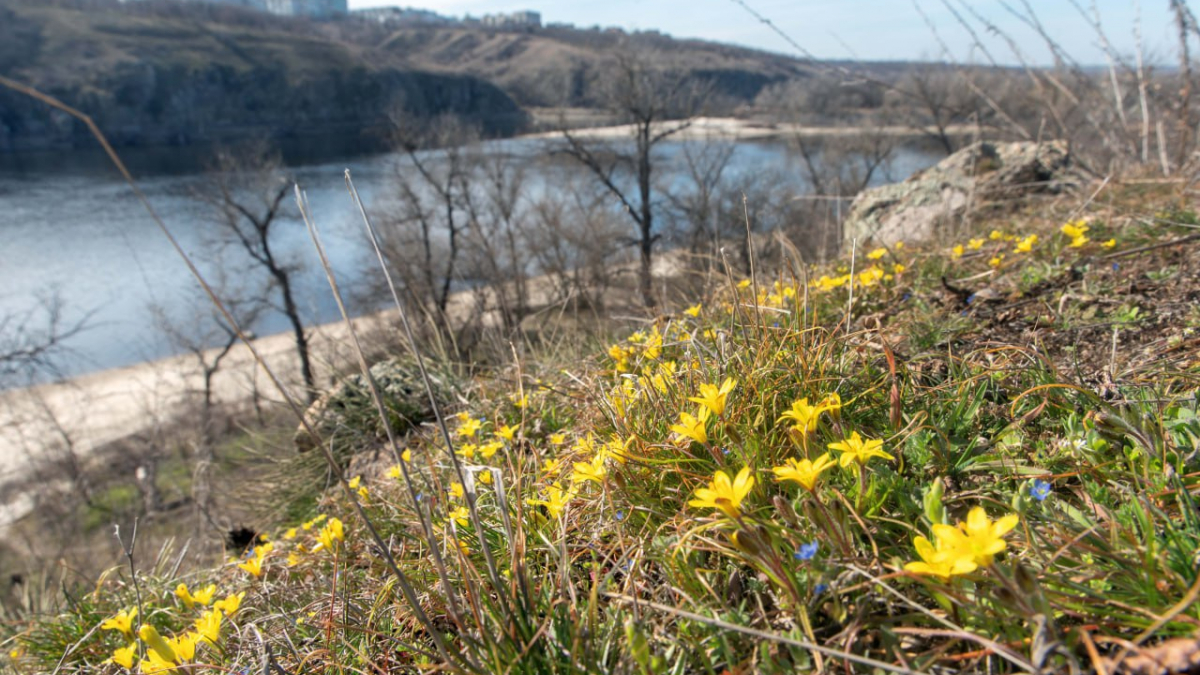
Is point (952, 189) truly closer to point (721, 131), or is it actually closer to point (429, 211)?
point (429, 211)

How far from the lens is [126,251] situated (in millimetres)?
33594

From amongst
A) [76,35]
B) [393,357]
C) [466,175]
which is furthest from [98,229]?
[76,35]

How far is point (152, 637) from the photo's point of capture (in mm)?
1534

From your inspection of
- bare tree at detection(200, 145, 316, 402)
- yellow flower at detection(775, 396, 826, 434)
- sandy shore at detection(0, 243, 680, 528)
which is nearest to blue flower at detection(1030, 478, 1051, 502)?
yellow flower at detection(775, 396, 826, 434)

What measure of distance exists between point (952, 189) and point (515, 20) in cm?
15568

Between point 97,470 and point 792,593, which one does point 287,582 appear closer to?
point 792,593

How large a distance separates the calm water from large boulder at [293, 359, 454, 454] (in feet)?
74.1

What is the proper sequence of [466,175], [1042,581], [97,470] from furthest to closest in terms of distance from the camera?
[466,175] → [97,470] → [1042,581]

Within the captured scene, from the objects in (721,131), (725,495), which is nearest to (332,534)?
(725,495)

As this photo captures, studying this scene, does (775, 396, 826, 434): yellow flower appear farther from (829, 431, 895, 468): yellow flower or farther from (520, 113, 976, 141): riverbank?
(520, 113, 976, 141): riverbank

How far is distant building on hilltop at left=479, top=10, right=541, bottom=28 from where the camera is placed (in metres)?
Answer: 143

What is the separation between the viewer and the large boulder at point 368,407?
426 centimetres

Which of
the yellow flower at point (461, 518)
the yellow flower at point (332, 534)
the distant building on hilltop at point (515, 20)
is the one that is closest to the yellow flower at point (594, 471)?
the yellow flower at point (461, 518)

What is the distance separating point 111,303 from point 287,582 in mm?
34374
